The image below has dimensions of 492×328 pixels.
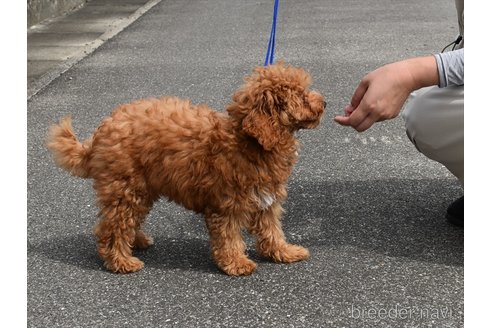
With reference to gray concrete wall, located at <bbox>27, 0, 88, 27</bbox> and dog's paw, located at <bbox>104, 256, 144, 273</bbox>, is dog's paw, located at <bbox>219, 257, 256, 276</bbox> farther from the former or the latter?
gray concrete wall, located at <bbox>27, 0, 88, 27</bbox>

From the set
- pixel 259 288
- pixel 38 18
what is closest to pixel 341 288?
pixel 259 288

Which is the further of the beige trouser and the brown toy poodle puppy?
the beige trouser

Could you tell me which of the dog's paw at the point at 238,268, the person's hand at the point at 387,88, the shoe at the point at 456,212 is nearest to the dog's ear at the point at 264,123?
the person's hand at the point at 387,88

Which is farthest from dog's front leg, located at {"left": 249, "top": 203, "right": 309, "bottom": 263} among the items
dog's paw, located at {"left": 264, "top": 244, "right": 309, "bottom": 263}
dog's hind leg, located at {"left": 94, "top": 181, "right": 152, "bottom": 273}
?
dog's hind leg, located at {"left": 94, "top": 181, "right": 152, "bottom": 273}

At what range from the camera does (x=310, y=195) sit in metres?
4.88

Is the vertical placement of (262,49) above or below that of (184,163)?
below

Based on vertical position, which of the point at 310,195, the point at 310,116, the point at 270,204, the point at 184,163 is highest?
the point at 310,116

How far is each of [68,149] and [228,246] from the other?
993 millimetres

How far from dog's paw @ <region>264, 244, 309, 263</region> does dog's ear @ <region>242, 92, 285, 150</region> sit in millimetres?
673

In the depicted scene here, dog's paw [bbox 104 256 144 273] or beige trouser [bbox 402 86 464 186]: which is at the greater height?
beige trouser [bbox 402 86 464 186]

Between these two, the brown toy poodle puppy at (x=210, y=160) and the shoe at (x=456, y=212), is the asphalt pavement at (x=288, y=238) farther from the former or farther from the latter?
the brown toy poodle puppy at (x=210, y=160)

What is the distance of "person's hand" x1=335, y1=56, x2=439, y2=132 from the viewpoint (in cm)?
354

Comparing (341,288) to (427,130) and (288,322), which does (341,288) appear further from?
(427,130)

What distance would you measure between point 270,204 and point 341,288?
55 centimetres
